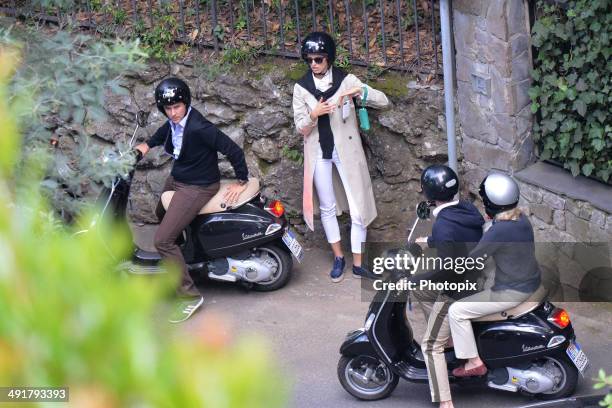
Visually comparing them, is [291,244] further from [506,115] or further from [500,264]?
[500,264]

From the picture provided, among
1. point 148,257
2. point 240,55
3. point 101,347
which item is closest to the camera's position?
point 101,347

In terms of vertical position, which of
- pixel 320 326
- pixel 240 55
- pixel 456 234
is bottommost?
pixel 320 326

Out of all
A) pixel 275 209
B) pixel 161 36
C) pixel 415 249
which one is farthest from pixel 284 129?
pixel 415 249

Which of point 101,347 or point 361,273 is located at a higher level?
point 101,347

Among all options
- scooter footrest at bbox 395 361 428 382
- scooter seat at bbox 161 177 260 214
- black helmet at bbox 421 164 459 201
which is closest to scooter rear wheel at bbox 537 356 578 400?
scooter footrest at bbox 395 361 428 382

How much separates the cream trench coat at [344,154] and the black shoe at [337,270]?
32 cm

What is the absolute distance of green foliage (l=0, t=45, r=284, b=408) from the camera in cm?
101

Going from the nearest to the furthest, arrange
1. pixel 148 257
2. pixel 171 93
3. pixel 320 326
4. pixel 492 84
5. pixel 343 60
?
pixel 171 93
pixel 320 326
pixel 492 84
pixel 148 257
pixel 343 60

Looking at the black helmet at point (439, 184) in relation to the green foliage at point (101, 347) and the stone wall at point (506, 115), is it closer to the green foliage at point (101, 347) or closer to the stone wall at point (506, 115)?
the stone wall at point (506, 115)

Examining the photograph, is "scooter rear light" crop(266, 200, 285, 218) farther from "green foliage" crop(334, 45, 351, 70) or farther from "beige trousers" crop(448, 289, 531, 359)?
"beige trousers" crop(448, 289, 531, 359)

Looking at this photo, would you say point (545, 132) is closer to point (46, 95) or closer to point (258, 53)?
point (258, 53)

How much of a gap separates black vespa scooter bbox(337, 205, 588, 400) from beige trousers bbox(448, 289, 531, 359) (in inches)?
2.3

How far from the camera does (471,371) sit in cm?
545

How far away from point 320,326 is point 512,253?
193cm
